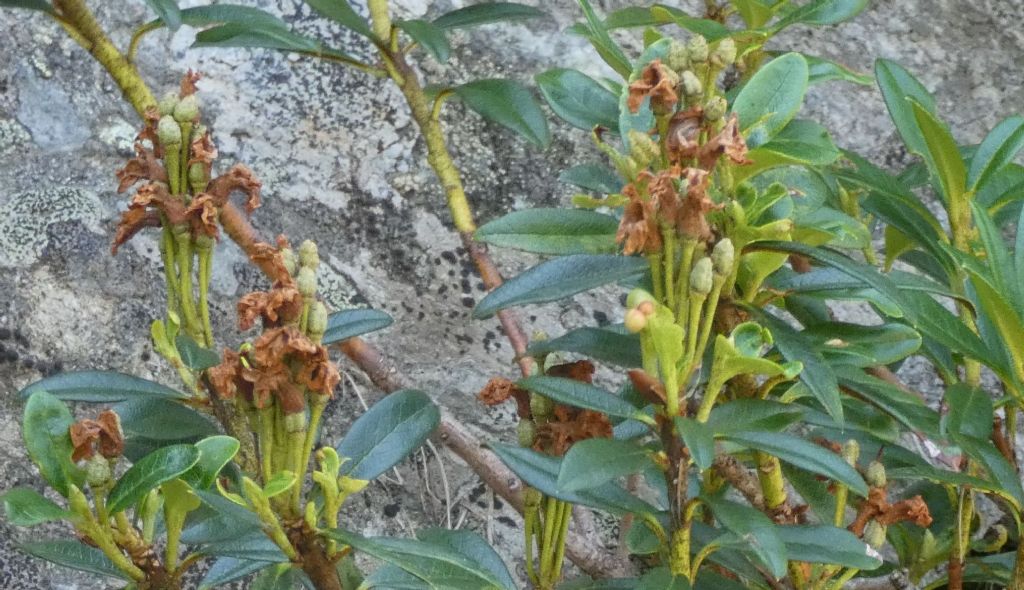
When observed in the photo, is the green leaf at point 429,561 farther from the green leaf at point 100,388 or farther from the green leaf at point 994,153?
the green leaf at point 994,153

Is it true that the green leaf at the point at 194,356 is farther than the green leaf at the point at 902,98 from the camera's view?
No

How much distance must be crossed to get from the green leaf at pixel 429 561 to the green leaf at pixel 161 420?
0.19m

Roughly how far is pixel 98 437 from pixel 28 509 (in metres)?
0.06

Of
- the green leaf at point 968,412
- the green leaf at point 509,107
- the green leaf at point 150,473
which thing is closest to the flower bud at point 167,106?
the green leaf at point 150,473

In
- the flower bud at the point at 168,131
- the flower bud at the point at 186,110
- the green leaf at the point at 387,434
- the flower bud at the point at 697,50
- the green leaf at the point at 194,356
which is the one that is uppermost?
the flower bud at the point at 697,50

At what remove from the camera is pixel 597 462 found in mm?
746

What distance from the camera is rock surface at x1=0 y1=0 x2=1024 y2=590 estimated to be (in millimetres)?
1454

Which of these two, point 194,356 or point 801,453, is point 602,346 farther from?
point 194,356

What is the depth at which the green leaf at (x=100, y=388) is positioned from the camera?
0.92 meters

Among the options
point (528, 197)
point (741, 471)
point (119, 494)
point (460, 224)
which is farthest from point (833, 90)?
point (119, 494)

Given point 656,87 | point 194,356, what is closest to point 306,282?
point 194,356

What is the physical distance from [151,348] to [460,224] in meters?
0.49

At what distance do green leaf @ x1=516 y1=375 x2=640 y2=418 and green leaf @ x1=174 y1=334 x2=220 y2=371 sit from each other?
23cm

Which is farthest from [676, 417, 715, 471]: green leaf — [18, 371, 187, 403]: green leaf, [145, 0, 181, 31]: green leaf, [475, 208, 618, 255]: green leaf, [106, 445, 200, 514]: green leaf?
[145, 0, 181, 31]: green leaf
